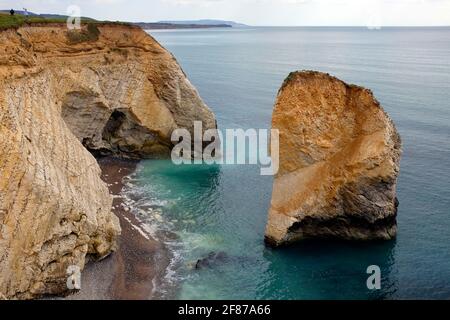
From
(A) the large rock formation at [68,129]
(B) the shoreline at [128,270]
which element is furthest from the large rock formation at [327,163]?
Result: (A) the large rock formation at [68,129]

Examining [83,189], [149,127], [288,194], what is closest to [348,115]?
[288,194]

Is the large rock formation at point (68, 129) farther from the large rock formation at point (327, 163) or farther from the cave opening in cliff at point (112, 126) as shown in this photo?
the large rock formation at point (327, 163)

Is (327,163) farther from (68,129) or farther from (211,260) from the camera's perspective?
(68,129)

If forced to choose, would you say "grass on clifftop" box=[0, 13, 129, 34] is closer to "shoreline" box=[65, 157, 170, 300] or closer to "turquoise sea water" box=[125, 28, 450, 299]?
"shoreline" box=[65, 157, 170, 300]

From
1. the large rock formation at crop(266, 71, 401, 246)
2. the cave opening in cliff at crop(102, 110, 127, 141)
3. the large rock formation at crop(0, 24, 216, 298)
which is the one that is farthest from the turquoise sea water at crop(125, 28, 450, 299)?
the large rock formation at crop(0, 24, 216, 298)

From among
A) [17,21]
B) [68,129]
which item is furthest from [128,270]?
[17,21]
